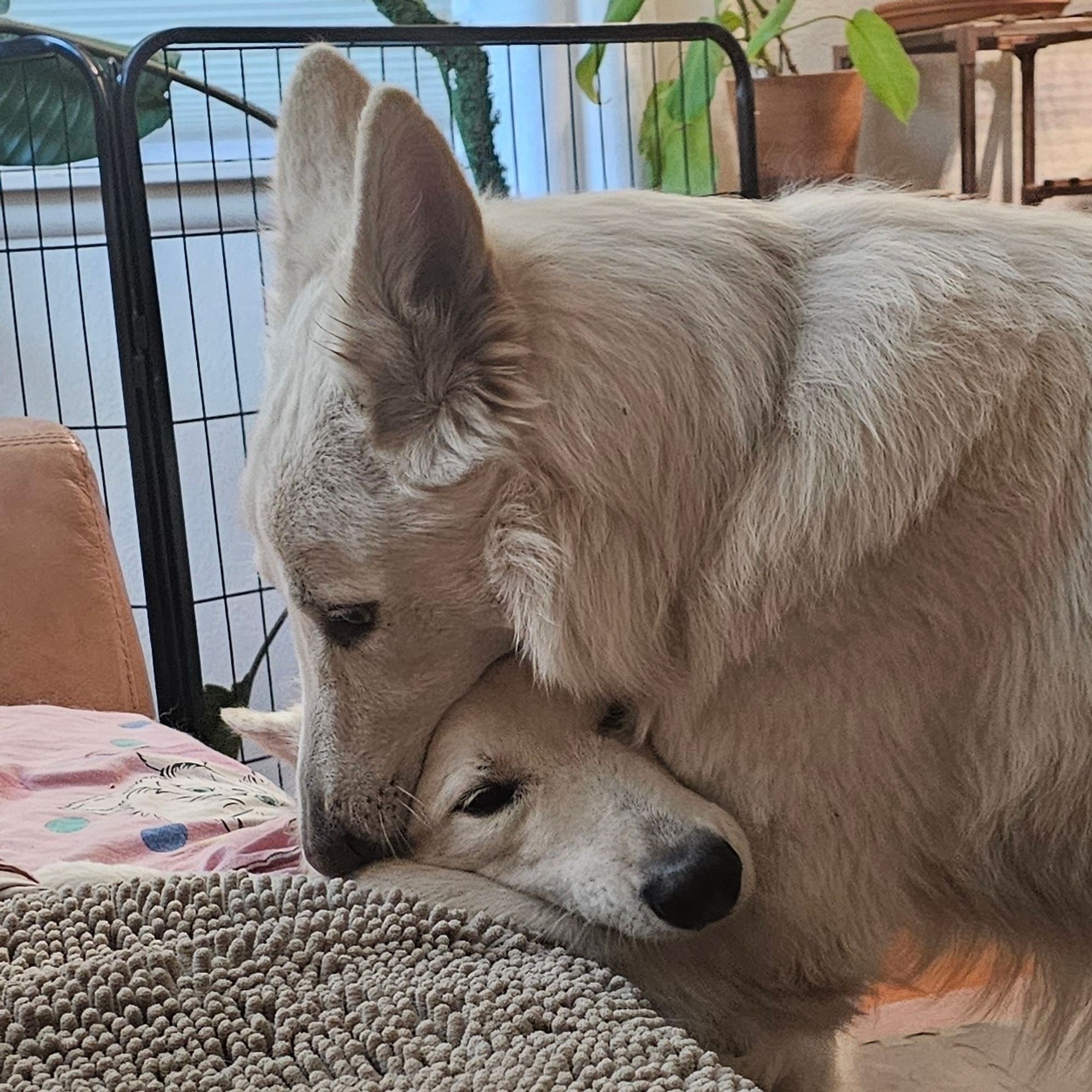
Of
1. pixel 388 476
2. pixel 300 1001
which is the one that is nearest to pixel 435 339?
pixel 388 476

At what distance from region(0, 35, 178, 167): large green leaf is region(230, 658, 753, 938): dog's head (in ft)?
6.94

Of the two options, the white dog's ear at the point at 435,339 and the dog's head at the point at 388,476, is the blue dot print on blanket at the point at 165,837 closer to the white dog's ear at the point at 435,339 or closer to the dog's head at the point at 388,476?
the dog's head at the point at 388,476

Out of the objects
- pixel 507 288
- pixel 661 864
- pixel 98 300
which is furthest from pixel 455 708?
pixel 98 300

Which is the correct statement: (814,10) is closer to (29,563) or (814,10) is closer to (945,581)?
(29,563)

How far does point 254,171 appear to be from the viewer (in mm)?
3172

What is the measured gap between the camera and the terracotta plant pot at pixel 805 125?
2.87 meters

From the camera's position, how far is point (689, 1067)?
72 centimetres

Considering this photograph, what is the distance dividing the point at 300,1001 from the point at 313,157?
739mm

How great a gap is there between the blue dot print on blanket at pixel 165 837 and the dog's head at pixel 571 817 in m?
0.38

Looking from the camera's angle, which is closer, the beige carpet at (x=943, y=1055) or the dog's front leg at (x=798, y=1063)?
the dog's front leg at (x=798, y=1063)

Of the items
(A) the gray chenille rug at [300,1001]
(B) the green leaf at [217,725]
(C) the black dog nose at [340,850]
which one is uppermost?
(A) the gray chenille rug at [300,1001]

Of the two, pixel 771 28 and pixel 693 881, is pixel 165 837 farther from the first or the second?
pixel 771 28

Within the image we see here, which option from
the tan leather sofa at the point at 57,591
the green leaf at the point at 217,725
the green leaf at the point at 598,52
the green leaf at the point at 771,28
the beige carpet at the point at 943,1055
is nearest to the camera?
the beige carpet at the point at 943,1055

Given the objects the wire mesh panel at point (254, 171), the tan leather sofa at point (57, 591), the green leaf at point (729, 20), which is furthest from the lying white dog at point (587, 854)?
the green leaf at point (729, 20)
